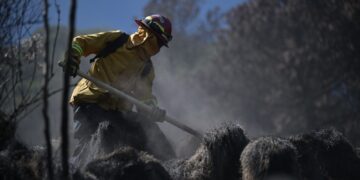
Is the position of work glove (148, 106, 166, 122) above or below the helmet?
below

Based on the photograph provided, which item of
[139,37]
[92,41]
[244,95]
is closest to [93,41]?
[92,41]

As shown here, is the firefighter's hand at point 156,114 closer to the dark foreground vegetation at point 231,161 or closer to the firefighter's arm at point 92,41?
the firefighter's arm at point 92,41

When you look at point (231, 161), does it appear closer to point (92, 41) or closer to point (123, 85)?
point (123, 85)

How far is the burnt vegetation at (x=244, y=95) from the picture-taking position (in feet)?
18.7

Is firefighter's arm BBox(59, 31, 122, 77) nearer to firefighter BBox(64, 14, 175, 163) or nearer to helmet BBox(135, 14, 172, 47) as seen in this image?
firefighter BBox(64, 14, 175, 163)

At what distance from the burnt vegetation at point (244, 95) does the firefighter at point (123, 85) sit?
0.20 metres

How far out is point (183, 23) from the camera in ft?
163

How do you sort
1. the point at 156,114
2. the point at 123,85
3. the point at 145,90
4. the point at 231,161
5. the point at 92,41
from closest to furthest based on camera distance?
the point at 231,161 < the point at 92,41 < the point at 156,114 < the point at 123,85 < the point at 145,90

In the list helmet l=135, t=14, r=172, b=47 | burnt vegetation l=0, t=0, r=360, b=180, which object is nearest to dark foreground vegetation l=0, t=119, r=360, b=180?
burnt vegetation l=0, t=0, r=360, b=180

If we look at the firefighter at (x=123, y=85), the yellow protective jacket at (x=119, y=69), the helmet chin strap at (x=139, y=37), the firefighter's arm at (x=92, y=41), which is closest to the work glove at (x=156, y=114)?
the firefighter at (x=123, y=85)

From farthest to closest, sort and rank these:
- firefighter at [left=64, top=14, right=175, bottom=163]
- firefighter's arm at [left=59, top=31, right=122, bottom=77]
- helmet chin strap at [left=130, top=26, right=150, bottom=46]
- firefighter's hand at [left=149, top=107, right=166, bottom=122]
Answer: helmet chin strap at [left=130, top=26, right=150, bottom=46] < firefighter's hand at [left=149, top=107, right=166, bottom=122] < firefighter's arm at [left=59, top=31, right=122, bottom=77] < firefighter at [left=64, top=14, right=175, bottom=163]

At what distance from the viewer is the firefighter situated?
7.77 metres

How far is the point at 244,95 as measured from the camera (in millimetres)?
33844

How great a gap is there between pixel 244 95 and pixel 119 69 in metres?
26.0
